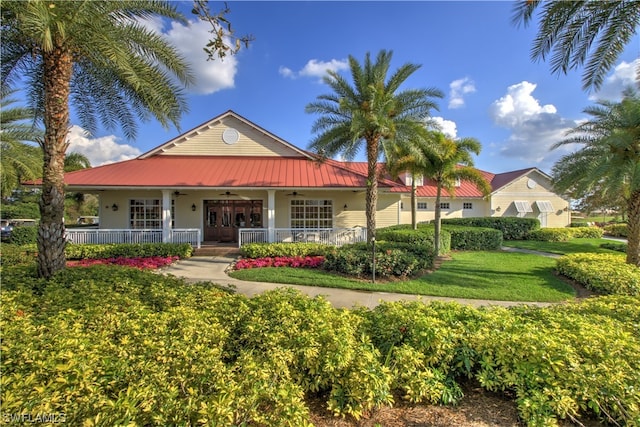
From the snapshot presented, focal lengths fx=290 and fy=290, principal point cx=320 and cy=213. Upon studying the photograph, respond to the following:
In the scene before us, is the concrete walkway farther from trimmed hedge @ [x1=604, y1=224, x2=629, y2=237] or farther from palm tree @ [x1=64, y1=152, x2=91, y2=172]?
trimmed hedge @ [x1=604, y1=224, x2=629, y2=237]

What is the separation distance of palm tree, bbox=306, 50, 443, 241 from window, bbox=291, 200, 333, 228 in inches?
189

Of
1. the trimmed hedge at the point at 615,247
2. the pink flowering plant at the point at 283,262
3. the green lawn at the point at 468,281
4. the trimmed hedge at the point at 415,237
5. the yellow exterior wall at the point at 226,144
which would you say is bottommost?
the green lawn at the point at 468,281

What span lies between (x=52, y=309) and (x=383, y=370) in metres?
4.78

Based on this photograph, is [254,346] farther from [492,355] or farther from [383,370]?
[492,355]

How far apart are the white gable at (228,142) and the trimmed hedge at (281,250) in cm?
676

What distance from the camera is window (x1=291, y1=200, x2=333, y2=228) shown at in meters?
16.7

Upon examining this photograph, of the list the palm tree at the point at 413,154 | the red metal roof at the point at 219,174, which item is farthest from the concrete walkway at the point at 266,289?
the palm tree at the point at 413,154

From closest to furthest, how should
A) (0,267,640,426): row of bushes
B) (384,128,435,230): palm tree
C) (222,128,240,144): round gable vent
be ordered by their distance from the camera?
(0,267,640,426): row of bushes → (384,128,435,230): palm tree → (222,128,240,144): round gable vent

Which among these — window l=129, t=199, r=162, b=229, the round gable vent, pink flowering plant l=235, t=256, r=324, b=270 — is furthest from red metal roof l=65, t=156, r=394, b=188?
pink flowering plant l=235, t=256, r=324, b=270

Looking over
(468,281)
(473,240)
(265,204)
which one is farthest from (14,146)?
(473,240)

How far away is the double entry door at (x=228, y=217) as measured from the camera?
53.5 feet

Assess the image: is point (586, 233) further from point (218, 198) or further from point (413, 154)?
point (218, 198)

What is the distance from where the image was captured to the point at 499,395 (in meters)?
3.16

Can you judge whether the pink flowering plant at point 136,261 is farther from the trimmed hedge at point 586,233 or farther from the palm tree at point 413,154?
the trimmed hedge at point 586,233
